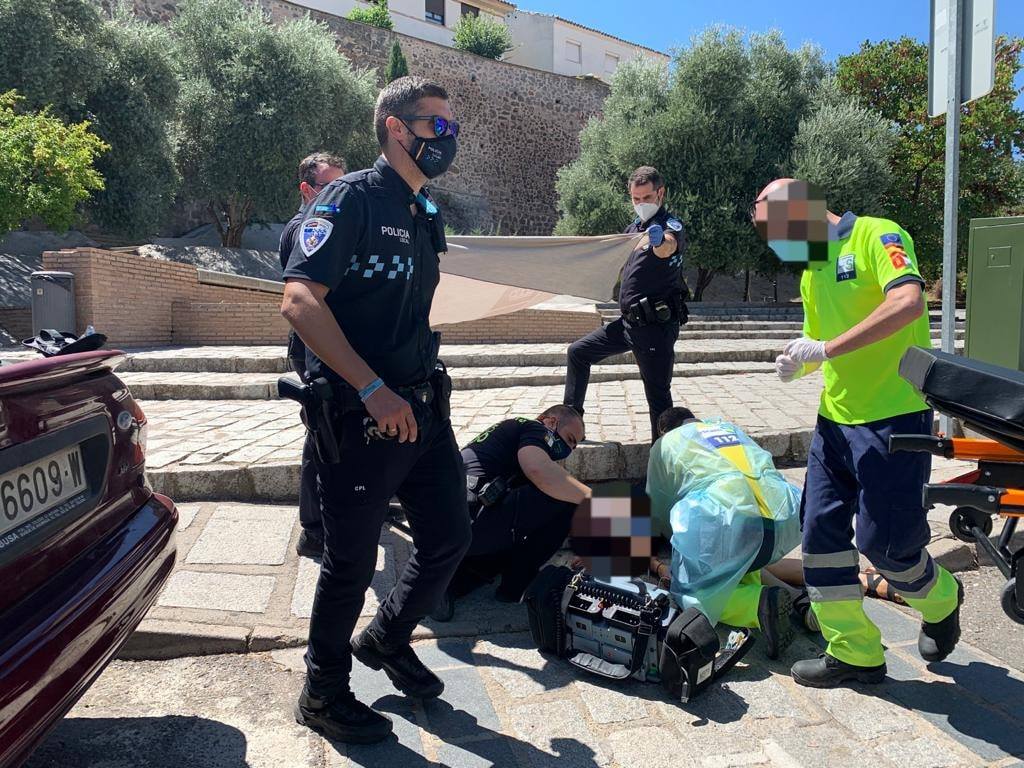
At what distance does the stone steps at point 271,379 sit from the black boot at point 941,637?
563 cm

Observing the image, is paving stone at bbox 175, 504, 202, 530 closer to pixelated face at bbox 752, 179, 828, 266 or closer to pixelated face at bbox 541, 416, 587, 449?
pixelated face at bbox 541, 416, 587, 449

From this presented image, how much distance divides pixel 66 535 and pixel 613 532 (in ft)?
7.65

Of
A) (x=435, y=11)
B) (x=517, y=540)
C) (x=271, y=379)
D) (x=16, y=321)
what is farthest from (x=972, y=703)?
(x=435, y=11)

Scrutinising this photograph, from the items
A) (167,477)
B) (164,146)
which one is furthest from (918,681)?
(164,146)

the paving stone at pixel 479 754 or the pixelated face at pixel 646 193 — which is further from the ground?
the pixelated face at pixel 646 193

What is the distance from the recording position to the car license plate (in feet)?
6.08

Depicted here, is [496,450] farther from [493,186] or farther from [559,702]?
[493,186]

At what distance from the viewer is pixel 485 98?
35938mm

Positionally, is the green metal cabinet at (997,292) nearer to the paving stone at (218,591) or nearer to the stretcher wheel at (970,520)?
the stretcher wheel at (970,520)

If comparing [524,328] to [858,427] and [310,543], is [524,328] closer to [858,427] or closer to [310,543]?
[310,543]

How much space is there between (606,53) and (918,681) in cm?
4815

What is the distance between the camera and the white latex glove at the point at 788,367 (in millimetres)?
3013

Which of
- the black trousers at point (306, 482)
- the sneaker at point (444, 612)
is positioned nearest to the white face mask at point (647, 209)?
the black trousers at point (306, 482)

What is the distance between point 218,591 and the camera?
3586mm
